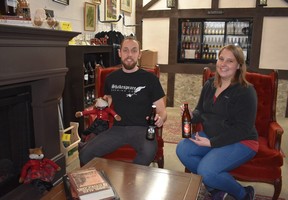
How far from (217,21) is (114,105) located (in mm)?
4264

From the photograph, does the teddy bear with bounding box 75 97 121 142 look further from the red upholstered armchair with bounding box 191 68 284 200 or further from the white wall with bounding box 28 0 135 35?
the white wall with bounding box 28 0 135 35

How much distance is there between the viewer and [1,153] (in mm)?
2271

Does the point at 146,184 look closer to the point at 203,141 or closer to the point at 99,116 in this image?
the point at 203,141

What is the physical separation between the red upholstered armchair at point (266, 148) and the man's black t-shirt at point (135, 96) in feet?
2.92

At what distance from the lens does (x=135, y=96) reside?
7.67ft

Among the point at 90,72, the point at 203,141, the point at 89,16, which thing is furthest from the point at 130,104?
the point at 89,16

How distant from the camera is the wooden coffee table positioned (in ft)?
4.55

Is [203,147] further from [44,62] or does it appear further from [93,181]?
[44,62]

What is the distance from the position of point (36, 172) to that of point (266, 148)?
6.14ft

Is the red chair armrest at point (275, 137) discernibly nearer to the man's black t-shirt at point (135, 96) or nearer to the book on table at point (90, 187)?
the man's black t-shirt at point (135, 96)

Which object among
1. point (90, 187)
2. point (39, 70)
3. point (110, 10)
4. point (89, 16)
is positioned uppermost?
point (110, 10)

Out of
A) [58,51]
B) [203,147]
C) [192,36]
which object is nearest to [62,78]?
[58,51]

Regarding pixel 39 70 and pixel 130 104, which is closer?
pixel 39 70

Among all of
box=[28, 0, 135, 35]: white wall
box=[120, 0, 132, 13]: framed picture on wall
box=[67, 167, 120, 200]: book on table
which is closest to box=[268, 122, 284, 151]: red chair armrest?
box=[67, 167, 120, 200]: book on table
